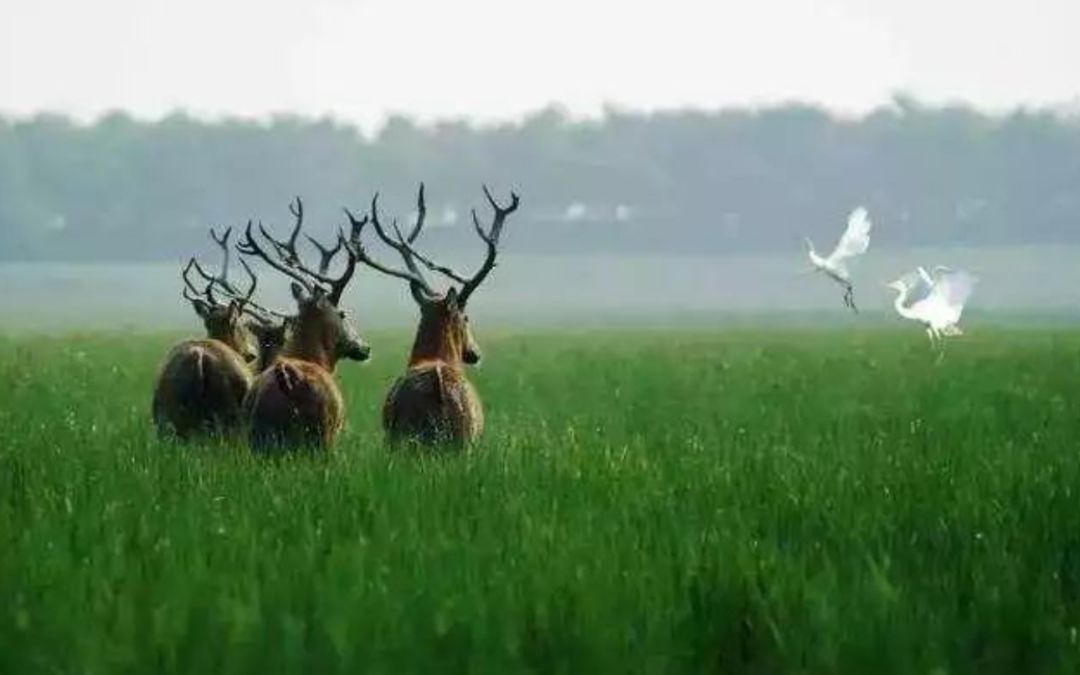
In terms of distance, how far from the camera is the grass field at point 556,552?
5.11 meters

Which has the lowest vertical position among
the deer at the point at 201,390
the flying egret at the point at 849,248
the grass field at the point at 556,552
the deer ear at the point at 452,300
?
the grass field at the point at 556,552

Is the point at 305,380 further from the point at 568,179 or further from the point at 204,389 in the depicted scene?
the point at 568,179

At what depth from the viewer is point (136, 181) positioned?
6147cm

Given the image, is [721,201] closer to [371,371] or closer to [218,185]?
[218,185]

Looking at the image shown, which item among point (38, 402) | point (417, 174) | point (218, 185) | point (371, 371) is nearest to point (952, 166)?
point (417, 174)

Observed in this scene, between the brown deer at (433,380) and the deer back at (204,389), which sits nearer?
the brown deer at (433,380)

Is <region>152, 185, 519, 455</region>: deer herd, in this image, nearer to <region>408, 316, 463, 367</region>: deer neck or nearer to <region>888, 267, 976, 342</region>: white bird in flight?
<region>408, 316, 463, 367</region>: deer neck

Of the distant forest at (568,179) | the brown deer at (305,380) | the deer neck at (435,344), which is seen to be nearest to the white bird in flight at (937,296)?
the deer neck at (435,344)

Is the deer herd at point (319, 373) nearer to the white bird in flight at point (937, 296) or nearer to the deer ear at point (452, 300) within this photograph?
the deer ear at point (452, 300)

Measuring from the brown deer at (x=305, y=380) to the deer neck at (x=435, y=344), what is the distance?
326 mm

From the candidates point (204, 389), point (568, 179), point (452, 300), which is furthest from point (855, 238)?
point (568, 179)

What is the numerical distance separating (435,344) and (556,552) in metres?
3.68

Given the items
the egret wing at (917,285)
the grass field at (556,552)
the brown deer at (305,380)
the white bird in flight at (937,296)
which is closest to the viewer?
the grass field at (556,552)

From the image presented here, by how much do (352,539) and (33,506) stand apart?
4.57ft
